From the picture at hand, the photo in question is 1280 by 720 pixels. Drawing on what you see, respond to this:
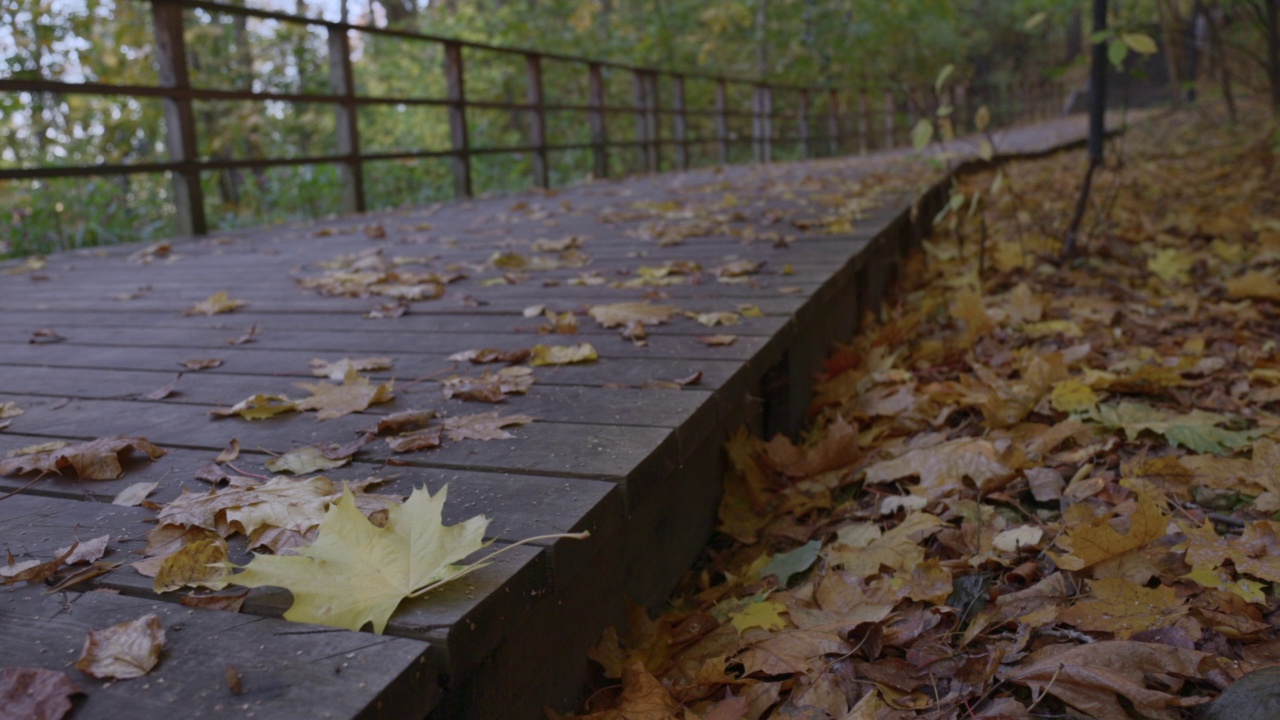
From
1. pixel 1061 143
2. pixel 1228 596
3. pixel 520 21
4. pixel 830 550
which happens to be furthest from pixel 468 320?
pixel 520 21

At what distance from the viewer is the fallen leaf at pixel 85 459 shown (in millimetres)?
1536

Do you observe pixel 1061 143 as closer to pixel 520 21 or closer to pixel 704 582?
pixel 520 21

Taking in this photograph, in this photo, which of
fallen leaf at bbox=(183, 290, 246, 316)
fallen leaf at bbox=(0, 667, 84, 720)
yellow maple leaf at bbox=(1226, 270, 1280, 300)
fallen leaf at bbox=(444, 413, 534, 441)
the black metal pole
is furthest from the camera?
the black metal pole

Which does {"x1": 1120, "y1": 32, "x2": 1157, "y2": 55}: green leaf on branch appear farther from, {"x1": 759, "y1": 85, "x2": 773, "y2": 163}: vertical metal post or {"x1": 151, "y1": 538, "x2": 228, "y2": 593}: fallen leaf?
{"x1": 759, "y1": 85, "x2": 773, "y2": 163}: vertical metal post

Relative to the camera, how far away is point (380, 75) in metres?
16.5

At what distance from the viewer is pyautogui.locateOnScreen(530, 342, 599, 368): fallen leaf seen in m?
2.15

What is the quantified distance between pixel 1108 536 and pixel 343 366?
158 cm

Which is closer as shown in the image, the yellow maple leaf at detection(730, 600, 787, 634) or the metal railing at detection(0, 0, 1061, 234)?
the yellow maple leaf at detection(730, 600, 787, 634)

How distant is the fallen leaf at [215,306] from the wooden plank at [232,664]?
208 centimetres

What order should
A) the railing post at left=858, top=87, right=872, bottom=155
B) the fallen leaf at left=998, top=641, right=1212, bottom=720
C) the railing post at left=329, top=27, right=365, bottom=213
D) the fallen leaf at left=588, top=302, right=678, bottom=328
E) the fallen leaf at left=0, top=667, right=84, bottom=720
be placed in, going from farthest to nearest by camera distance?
the railing post at left=858, top=87, right=872, bottom=155, the railing post at left=329, top=27, right=365, bottom=213, the fallen leaf at left=588, top=302, right=678, bottom=328, the fallen leaf at left=998, top=641, right=1212, bottom=720, the fallen leaf at left=0, top=667, right=84, bottom=720

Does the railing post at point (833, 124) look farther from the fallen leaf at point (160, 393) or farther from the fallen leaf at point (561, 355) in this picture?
the fallen leaf at point (160, 393)

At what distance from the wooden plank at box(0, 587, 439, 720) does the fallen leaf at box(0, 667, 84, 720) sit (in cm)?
1

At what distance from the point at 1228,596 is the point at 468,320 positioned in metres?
1.91

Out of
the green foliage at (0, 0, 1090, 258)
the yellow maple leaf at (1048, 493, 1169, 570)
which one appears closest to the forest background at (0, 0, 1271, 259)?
the green foliage at (0, 0, 1090, 258)
